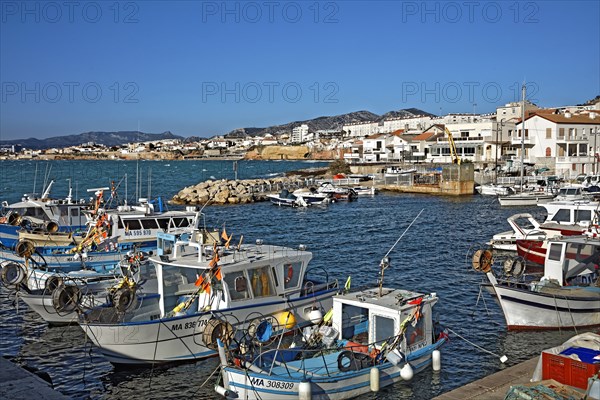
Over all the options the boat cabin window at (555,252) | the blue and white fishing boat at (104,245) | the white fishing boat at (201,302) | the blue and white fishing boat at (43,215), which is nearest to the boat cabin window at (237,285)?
the white fishing boat at (201,302)

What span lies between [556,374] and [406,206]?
41934 mm

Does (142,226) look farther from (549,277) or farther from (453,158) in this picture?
(453,158)

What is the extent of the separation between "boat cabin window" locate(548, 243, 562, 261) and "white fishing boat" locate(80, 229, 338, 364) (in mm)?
6928

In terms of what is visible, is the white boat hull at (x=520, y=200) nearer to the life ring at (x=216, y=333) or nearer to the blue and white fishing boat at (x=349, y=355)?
the blue and white fishing boat at (x=349, y=355)

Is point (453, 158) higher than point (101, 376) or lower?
higher

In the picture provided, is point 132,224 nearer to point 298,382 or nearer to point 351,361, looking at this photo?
point 351,361

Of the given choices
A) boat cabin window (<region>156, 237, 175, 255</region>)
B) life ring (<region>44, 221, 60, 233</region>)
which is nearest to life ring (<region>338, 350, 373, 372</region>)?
boat cabin window (<region>156, 237, 175, 255</region>)

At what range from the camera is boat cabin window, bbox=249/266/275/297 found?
14727mm

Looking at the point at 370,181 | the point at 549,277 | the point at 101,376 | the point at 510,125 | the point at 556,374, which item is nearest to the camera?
the point at 556,374

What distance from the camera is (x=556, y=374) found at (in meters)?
9.86

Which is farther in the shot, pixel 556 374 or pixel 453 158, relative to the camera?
pixel 453 158

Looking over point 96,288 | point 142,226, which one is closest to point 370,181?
point 142,226

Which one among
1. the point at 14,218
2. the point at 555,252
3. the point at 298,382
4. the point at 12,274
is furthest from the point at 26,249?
the point at 555,252

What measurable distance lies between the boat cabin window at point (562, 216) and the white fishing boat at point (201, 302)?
1578 centimetres
